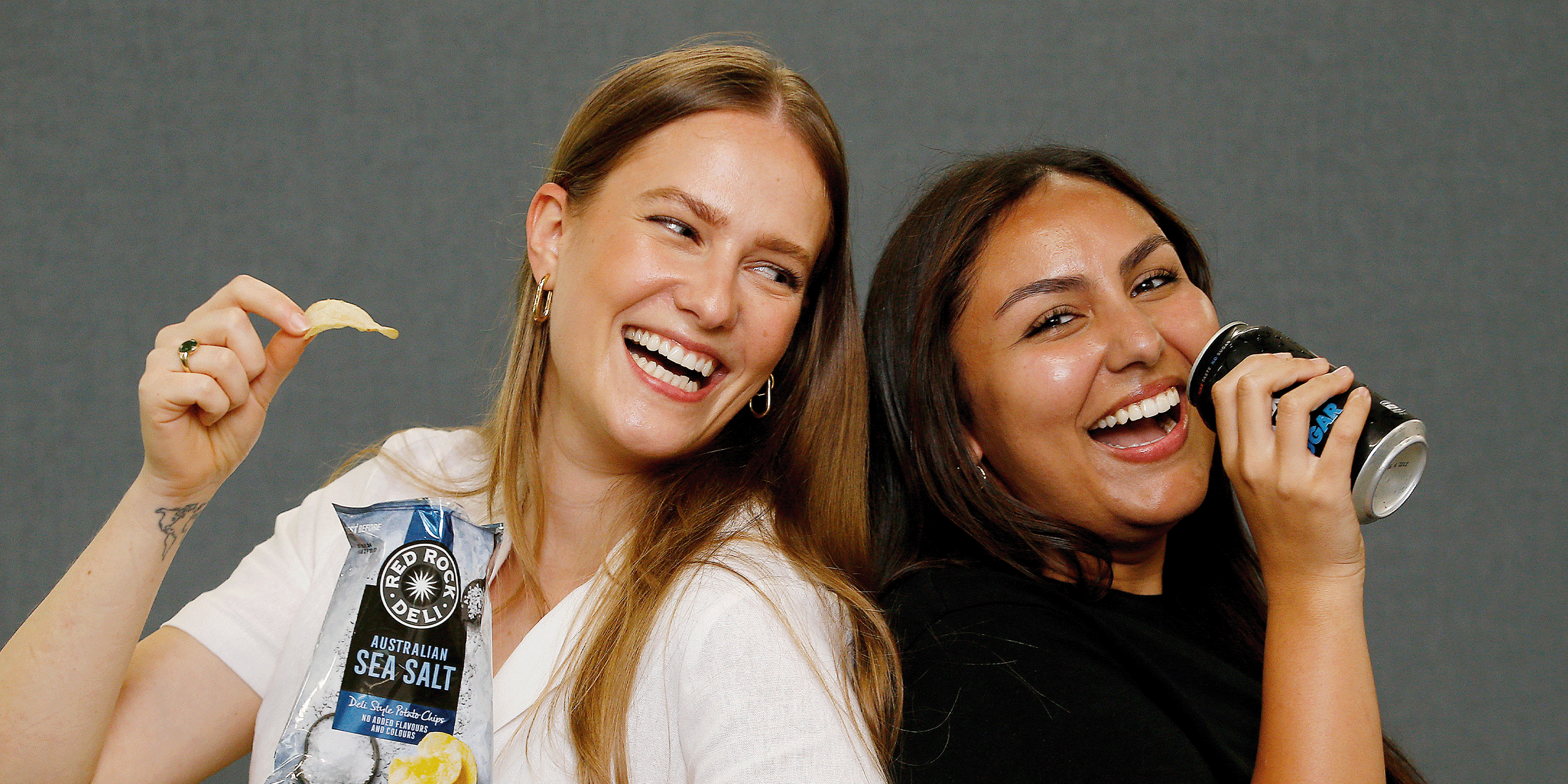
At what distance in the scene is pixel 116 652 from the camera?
1.13 m

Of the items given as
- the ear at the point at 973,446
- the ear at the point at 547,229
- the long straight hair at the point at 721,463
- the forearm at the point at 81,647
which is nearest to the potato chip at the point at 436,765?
the long straight hair at the point at 721,463

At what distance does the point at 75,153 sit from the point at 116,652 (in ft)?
4.61

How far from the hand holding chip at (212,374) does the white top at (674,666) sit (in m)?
0.21

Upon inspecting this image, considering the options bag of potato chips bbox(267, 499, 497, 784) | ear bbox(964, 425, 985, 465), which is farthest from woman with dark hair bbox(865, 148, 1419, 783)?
bag of potato chips bbox(267, 499, 497, 784)

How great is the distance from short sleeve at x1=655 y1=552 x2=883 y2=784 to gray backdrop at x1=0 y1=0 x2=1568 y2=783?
1.19 meters

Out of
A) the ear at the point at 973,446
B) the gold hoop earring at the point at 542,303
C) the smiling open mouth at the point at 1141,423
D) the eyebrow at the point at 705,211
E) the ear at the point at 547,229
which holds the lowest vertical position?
the smiling open mouth at the point at 1141,423

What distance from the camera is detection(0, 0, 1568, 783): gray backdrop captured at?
7.00 ft

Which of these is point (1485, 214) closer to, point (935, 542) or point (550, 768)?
point (935, 542)

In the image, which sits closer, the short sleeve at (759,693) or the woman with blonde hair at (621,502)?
the short sleeve at (759,693)

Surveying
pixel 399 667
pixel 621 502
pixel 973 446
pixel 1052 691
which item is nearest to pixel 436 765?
pixel 399 667

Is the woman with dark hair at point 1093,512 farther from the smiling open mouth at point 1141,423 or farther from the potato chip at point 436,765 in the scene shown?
the potato chip at point 436,765

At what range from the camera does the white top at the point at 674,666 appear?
0.96 m

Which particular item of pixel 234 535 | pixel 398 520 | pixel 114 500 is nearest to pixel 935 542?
pixel 398 520

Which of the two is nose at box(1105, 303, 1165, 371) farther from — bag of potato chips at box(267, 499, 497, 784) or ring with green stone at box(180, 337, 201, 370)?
ring with green stone at box(180, 337, 201, 370)
